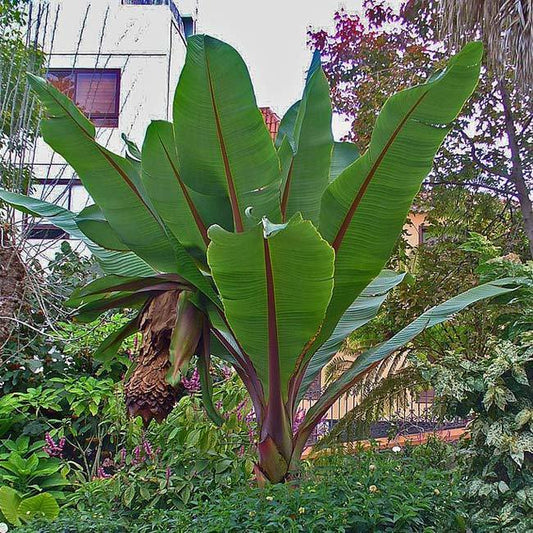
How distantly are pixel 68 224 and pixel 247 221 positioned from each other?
888 millimetres

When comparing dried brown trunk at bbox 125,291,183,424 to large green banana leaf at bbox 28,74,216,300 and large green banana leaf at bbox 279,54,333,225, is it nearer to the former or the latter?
large green banana leaf at bbox 28,74,216,300

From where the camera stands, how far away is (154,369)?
2.12 m

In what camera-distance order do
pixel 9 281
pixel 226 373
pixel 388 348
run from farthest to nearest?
pixel 226 373
pixel 9 281
pixel 388 348

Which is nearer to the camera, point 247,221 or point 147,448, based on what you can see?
point 247,221

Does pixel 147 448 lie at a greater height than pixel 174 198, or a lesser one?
lesser

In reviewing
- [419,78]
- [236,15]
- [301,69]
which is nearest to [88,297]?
[419,78]

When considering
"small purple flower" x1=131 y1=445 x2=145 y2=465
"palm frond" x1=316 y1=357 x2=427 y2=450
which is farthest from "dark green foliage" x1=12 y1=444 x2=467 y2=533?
"palm frond" x1=316 y1=357 x2=427 y2=450

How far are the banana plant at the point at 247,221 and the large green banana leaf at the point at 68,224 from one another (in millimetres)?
A: 136

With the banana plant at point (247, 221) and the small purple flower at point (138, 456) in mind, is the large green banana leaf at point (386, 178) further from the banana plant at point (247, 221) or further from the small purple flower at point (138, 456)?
the small purple flower at point (138, 456)

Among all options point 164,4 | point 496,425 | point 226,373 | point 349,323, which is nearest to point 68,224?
point 349,323

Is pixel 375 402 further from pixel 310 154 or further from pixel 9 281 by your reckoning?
pixel 9 281

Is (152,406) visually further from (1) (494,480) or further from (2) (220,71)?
(1) (494,480)

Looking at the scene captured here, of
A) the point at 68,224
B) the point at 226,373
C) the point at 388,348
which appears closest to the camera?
the point at 388,348

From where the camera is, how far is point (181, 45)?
363 inches
